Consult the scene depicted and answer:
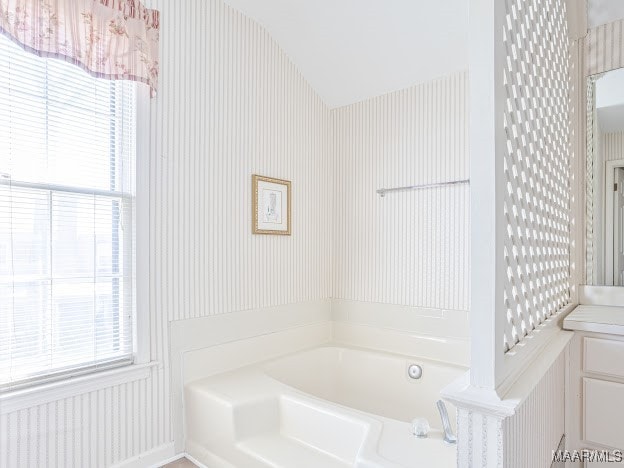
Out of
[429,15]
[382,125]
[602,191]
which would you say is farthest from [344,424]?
[429,15]

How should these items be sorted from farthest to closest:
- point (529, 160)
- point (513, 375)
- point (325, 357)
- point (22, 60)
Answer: point (325, 357)
point (22, 60)
point (529, 160)
point (513, 375)

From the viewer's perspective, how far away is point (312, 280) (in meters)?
3.12

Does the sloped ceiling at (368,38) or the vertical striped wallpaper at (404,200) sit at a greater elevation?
the sloped ceiling at (368,38)

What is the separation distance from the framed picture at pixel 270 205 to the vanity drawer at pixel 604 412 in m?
1.91

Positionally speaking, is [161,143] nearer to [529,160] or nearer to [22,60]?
[22,60]

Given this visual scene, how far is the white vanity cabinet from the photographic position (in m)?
1.66

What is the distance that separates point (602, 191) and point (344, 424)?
1784 millimetres

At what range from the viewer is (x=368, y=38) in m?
2.63

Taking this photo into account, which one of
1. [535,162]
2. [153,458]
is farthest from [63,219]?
[535,162]

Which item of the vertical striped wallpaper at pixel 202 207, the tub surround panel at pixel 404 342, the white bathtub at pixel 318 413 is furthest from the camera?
the tub surround panel at pixel 404 342

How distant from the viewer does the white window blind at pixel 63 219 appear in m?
1.70

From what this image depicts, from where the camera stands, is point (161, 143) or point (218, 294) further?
point (218, 294)

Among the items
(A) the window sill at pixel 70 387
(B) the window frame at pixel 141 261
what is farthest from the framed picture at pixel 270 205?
(A) the window sill at pixel 70 387

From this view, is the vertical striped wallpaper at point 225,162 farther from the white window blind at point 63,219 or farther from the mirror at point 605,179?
the mirror at point 605,179
